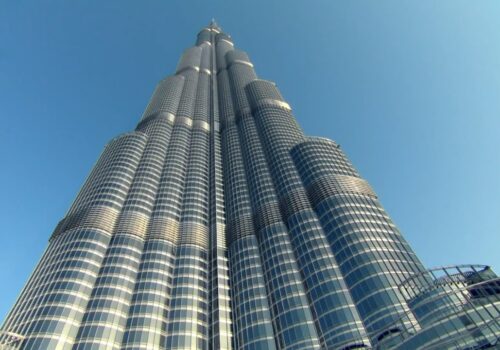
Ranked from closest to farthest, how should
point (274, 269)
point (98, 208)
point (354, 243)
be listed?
point (354, 243)
point (274, 269)
point (98, 208)

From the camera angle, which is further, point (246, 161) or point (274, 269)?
point (246, 161)

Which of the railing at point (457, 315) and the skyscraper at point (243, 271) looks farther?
the skyscraper at point (243, 271)

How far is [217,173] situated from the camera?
162125 mm

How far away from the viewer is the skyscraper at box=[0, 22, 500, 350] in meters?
77.2

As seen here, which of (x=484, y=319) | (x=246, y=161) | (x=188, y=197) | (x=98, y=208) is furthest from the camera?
(x=246, y=161)

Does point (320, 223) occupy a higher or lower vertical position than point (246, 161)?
lower

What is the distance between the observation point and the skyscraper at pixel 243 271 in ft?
253

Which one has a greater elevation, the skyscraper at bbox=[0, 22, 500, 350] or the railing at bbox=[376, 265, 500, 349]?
the skyscraper at bbox=[0, 22, 500, 350]

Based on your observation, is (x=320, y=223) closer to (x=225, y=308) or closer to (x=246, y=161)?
(x=225, y=308)

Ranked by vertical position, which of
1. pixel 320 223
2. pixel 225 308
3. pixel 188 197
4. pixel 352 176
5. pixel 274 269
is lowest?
pixel 225 308

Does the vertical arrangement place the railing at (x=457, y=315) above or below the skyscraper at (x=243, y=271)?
below

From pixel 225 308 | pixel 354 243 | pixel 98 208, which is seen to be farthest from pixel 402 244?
pixel 98 208

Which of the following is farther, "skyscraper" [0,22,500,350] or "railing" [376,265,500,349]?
"skyscraper" [0,22,500,350]

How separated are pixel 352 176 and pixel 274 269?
4148 cm
